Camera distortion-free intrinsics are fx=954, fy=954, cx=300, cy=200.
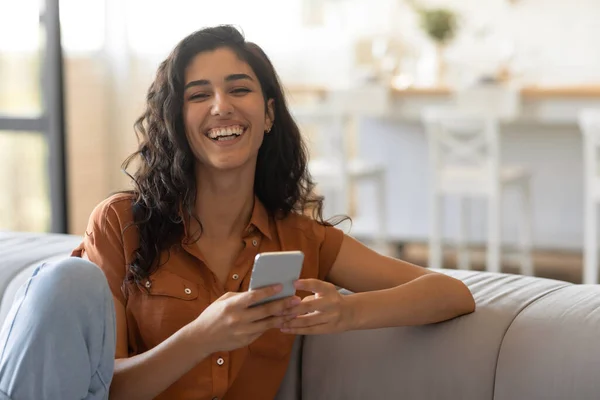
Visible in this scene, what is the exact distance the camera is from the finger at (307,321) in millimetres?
1410

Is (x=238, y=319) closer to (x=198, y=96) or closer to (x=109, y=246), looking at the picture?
(x=109, y=246)

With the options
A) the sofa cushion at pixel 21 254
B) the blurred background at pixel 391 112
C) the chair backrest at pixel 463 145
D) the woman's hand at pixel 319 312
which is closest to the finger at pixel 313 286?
the woman's hand at pixel 319 312

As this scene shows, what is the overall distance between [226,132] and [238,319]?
362 mm

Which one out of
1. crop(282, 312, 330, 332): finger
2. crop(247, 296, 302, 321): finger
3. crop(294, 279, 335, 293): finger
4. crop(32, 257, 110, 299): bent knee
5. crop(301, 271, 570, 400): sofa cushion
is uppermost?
crop(32, 257, 110, 299): bent knee

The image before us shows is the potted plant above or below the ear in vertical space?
above

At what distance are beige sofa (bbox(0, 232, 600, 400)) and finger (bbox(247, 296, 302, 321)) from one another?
0.90 ft

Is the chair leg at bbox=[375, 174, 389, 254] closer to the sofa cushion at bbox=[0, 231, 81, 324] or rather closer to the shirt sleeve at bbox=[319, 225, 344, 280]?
the sofa cushion at bbox=[0, 231, 81, 324]

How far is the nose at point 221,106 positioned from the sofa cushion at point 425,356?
1.36ft

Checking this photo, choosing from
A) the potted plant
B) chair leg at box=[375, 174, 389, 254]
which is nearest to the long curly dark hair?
chair leg at box=[375, 174, 389, 254]

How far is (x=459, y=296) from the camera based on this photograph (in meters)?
1.55

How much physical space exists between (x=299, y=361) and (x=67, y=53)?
13.9 feet

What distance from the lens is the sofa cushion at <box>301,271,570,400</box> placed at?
58.4 inches

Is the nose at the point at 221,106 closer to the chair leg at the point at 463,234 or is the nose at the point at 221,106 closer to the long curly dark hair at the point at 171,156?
the long curly dark hair at the point at 171,156

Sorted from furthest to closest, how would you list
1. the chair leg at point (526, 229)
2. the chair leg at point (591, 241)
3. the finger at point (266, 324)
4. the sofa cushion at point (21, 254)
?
the chair leg at point (526, 229)
the chair leg at point (591, 241)
the sofa cushion at point (21, 254)
the finger at point (266, 324)
